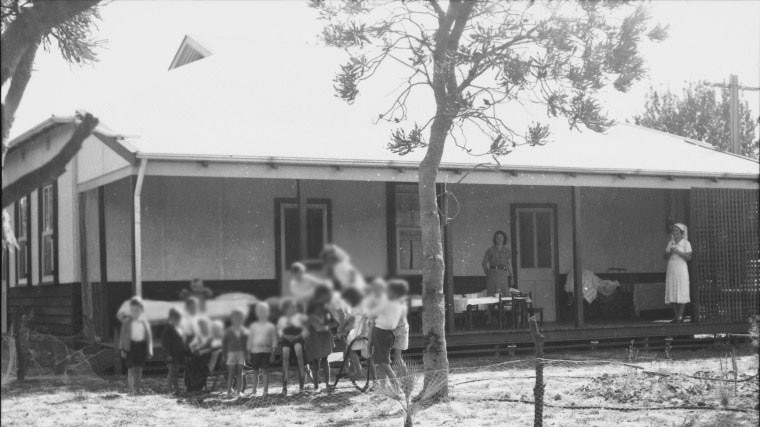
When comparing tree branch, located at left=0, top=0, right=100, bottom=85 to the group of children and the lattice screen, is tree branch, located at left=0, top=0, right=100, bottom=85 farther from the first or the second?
the lattice screen

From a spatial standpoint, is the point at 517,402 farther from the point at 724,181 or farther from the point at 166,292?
the point at 724,181

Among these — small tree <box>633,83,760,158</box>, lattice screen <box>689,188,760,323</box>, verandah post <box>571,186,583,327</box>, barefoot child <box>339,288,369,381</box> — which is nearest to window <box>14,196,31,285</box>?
barefoot child <box>339,288,369,381</box>

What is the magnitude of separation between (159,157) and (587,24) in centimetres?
541

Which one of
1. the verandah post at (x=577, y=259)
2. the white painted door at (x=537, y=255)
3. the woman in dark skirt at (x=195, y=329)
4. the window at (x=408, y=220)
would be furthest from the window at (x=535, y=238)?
the woman in dark skirt at (x=195, y=329)

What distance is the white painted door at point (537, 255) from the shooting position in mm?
18281

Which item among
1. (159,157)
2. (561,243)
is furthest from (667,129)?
(159,157)

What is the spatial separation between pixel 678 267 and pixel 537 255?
2993 mm

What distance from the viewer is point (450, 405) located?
10.2 meters

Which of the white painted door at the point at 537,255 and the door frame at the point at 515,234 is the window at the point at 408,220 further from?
the white painted door at the point at 537,255

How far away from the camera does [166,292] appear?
49.6ft

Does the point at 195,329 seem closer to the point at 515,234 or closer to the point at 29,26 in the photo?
the point at 29,26

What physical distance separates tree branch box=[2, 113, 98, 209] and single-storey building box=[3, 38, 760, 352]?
24.6 ft

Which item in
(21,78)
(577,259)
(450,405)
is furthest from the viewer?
(577,259)

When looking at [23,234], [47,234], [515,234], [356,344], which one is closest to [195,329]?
[356,344]
